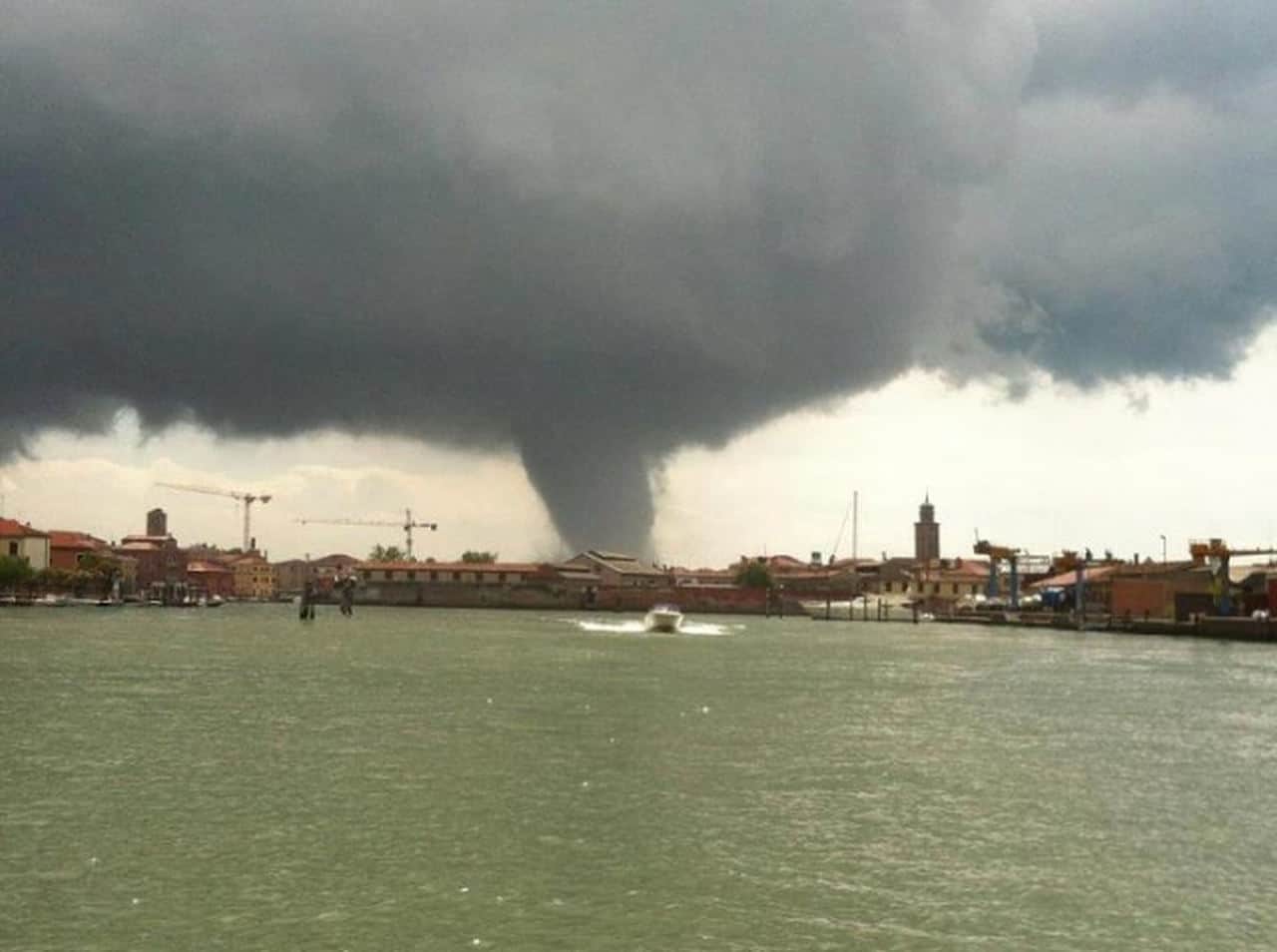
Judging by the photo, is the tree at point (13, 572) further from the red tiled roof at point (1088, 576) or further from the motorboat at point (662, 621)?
the red tiled roof at point (1088, 576)

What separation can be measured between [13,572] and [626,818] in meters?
180

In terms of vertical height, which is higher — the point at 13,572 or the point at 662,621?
the point at 13,572

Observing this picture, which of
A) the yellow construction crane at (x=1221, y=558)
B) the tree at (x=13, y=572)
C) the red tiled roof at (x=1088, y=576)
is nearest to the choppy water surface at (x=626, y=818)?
the yellow construction crane at (x=1221, y=558)

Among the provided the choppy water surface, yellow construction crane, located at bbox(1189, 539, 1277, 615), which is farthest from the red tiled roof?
the choppy water surface

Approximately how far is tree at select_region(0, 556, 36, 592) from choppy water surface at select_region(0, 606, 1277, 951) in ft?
474

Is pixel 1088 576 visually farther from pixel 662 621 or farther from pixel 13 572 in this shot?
pixel 13 572

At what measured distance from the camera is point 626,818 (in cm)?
2383

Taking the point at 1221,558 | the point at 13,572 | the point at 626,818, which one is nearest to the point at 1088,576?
the point at 1221,558

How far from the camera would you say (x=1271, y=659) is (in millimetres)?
83188

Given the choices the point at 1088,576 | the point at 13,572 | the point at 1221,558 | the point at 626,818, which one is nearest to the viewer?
the point at 626,818

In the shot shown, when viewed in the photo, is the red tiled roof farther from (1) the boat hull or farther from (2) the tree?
(2) the tree

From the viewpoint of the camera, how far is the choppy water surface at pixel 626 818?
56.6 feet

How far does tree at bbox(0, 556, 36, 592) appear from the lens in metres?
182

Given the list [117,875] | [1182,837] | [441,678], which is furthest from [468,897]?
[441,678]
